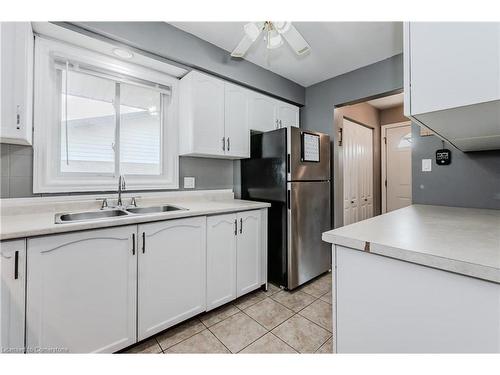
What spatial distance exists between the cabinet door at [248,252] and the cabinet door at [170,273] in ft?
1.16

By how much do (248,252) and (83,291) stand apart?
121 centimetres

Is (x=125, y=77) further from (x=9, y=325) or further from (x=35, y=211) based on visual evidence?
(x=9, y=325)

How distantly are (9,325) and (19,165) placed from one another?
40.0 inches

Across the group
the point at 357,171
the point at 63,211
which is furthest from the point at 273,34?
the point at 357,171

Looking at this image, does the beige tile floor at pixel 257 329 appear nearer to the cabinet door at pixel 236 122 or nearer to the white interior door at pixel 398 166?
the cabinet door at pixel 236 122

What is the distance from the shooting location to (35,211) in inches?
59.1

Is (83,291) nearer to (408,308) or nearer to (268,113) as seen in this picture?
(408,308)

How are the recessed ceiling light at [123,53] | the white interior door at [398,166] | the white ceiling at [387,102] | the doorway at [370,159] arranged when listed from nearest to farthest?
1. the recessed ceiling light at [123,53]
2. the doorway at [370,159]
3. the white ceiling at [387,102]
4. the white interior door at [398,166]

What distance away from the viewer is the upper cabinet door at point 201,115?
205 cm

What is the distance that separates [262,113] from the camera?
2602 millimetres

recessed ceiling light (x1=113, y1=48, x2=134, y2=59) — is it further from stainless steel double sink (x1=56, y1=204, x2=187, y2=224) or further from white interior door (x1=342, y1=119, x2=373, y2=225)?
white interior door (x1=342, y1=119, x2=373, y2=225)

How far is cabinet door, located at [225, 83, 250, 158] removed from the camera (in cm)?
228

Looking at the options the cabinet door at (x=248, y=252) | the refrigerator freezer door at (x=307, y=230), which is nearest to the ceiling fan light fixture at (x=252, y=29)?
the refrigerator freezer door at (x=307, y=230)
